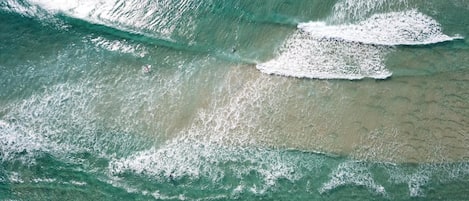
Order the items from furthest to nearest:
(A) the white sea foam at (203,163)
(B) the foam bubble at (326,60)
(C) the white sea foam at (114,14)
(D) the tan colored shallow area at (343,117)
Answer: (C) the white sea foam at (114,14) < (B) the foam bubble at (326,60) < (D) the tan colored shallow area at (343,117) < (A) the white sea foam at (203,163)

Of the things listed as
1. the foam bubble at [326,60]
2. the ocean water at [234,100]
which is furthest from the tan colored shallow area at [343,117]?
the foam bubble at [326,60]

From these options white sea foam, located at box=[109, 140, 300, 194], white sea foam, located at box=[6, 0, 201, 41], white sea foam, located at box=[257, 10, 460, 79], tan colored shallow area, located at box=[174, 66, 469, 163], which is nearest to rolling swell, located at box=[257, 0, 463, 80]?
white sea foam, located at box=[257, 10, 460, 79]

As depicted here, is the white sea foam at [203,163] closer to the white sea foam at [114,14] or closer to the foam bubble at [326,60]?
the foam bubble at [326,60]

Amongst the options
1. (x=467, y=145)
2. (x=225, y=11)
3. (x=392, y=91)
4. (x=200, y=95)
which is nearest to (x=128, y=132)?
(x=200, y=95)

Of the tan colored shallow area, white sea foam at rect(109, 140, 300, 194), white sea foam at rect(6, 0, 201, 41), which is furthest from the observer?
white sea foam at rect(6, 0, 201, 41)

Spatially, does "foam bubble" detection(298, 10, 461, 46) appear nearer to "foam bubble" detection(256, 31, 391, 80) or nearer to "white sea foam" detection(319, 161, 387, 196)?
"foam bubble" detection(256, 31, 391, 80)

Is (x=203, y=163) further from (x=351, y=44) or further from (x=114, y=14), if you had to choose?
(x=351, y=44)
